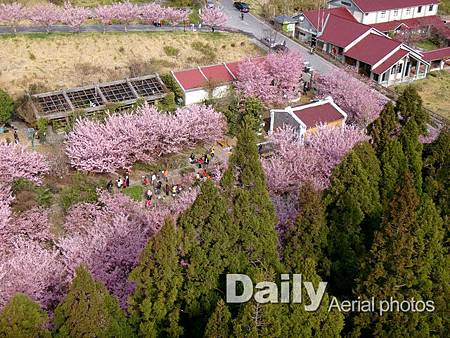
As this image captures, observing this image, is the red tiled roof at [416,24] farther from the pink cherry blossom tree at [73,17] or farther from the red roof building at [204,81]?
the pink cherry blossom tree at [73,17]

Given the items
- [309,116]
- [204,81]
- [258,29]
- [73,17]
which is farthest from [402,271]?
[258,29]

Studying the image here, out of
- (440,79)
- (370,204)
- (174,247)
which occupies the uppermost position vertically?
(174,247)

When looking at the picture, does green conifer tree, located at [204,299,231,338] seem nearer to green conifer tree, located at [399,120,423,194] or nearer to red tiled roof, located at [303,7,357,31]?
green conifer tree, located at [399,120,423,194]

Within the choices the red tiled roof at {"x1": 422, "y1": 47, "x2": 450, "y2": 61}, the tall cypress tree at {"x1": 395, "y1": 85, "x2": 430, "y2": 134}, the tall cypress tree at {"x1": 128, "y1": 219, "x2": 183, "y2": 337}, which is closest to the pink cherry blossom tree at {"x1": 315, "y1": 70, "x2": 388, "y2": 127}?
the red tiled roof at {"x1": 422, "y1": 47, "x2": 450, "y2": 61}

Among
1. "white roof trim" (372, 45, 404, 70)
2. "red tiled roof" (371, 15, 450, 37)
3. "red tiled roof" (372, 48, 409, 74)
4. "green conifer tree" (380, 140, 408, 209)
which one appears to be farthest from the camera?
"red tiled roof" (371, 15, 450, 37)

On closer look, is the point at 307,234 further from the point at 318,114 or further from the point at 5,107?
the point at 5,107

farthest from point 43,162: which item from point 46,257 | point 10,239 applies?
point 46,257

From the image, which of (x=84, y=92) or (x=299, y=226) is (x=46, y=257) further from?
(x=84, y=92)
